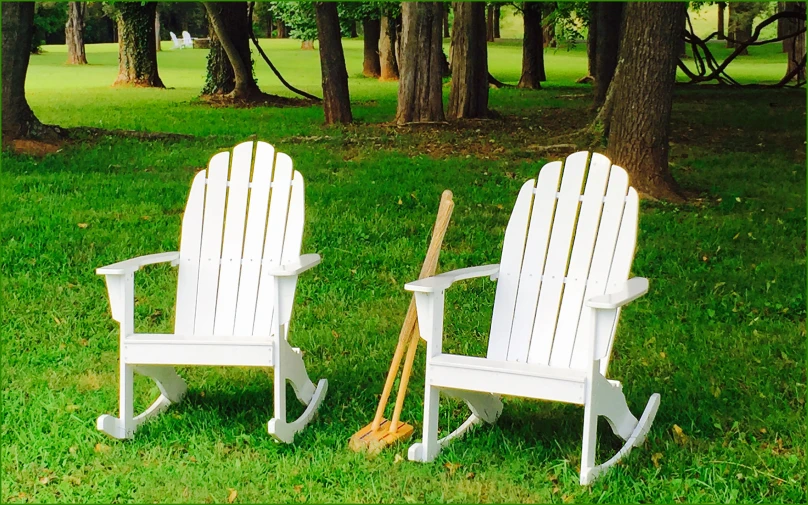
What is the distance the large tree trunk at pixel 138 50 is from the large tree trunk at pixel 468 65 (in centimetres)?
964

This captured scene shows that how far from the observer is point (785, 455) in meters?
3.69

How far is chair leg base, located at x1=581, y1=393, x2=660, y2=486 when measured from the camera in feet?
11.4

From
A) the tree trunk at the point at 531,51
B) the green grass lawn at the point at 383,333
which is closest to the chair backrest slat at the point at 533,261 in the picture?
the green grass lawn at the point at 383,333

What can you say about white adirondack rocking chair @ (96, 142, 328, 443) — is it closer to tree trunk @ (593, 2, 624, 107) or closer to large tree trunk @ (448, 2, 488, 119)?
large tree trunk @ (448, 2, 488, 119)

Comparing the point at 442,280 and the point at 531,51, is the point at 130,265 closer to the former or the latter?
the point at 442,280

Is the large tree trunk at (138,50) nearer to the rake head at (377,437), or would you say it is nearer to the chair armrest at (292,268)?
the chair armrest at (292,268)

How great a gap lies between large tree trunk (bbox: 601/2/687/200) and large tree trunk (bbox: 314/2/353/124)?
529cm

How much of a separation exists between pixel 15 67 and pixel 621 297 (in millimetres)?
8536

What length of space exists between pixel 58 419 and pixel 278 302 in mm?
1119

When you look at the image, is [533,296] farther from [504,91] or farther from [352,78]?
[352,78]

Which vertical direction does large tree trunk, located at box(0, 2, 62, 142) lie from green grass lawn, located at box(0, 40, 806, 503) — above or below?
above

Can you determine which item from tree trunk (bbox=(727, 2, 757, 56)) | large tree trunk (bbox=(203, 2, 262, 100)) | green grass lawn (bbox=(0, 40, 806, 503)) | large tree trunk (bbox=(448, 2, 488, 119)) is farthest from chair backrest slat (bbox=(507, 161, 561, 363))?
tree trunk (bbox=(727, 2, 757, 56))

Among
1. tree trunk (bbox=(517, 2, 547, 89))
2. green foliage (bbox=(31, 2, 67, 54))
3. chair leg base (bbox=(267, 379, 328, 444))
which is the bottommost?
chair leg base (bbox=(267, 379, 328, 444))

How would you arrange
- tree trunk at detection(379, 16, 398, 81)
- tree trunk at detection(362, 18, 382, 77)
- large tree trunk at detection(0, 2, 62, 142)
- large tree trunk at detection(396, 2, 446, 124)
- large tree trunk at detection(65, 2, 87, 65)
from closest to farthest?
large tree trunk at detection(0, 2, 62, 142)
large tree trunk at detection(396, 2, 446, 124)
tree trunk at detection(379, 16, 398, 81)
tree trunk at detection(362, 18, 382, 77)
large tree trunk at detection(65, 2, 87, 65)
